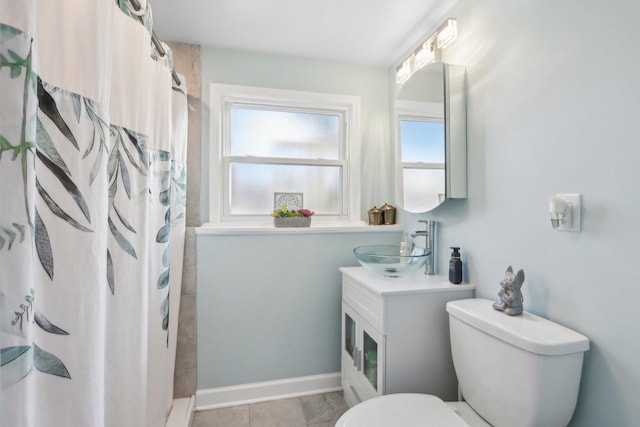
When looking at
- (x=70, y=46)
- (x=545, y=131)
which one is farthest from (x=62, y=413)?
(x=545, y=131)

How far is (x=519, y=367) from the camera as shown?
0.94 m

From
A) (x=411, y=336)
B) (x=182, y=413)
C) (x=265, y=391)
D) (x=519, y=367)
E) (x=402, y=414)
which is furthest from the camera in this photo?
(x=265, y=391)

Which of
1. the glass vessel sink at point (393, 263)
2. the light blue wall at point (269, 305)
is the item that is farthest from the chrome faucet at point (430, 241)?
the light blue wall at point (269, 305)

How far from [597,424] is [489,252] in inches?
25.1

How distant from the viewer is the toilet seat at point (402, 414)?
1.04 meters

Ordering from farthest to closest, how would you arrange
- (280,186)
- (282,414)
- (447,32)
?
(280,186) → (282,414) → (447,32)

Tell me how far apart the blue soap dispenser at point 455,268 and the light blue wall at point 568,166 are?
8 centimetres

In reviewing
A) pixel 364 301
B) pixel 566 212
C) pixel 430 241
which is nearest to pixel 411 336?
pixel 364 301

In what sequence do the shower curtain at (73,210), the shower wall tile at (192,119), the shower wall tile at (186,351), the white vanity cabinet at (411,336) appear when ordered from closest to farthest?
1. the shower curtain at (73,210)
2. the white vanity cabinet at (411,336)
3. the shower wall tile at (186,351)
4. the shower wall tile at (192,119)

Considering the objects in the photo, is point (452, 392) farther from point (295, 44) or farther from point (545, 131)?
point (295, 44)

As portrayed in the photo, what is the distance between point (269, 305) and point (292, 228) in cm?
49

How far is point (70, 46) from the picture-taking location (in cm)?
69

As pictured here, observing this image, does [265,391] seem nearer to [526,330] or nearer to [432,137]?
[526,330]

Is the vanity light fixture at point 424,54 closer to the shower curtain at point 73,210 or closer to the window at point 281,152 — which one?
the window at point 281,152
